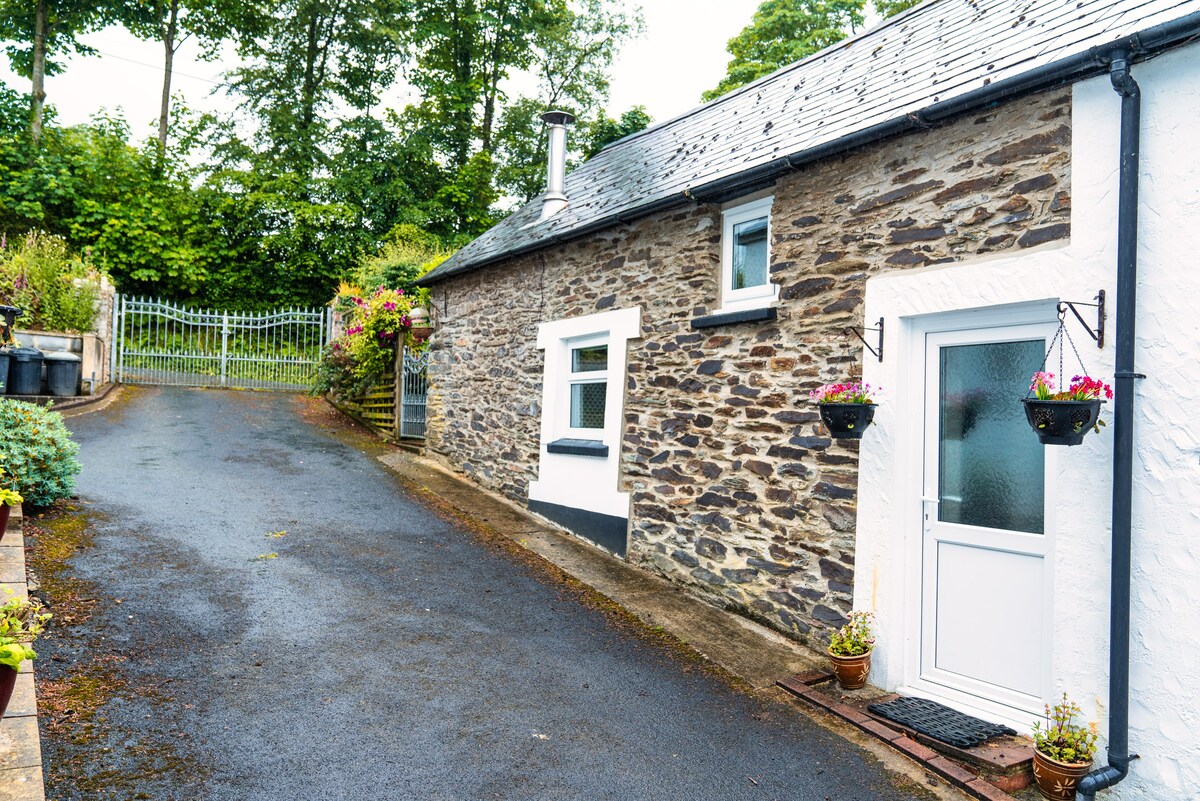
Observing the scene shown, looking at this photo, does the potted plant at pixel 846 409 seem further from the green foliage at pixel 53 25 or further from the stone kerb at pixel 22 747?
the green foliage at pixel 53 25

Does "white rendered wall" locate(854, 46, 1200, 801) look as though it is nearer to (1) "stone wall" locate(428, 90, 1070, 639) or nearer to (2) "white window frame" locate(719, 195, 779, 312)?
(1) "stone wall" locate(428, 90, 1070, 639)

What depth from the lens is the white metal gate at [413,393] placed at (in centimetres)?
1284

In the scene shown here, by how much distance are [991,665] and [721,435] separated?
A: 2.59m

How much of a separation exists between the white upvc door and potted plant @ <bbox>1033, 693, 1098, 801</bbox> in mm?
285

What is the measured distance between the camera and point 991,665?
4594 millimetres

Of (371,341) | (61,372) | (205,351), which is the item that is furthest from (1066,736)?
(205,351)

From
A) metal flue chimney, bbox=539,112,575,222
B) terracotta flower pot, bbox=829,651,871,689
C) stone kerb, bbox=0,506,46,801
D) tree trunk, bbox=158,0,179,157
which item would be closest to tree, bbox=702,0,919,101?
metal flue chimney, bbox=539,112,575,222

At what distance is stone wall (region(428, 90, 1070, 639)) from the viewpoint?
467cm

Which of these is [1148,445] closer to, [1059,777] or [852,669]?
[1059,777]

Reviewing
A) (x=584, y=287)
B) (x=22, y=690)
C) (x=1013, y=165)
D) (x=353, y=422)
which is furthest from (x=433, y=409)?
(x=1013, y=165)

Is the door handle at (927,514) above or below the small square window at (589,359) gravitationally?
below

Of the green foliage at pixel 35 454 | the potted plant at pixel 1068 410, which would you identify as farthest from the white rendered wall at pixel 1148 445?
→ the green foliage at pixel 35 454

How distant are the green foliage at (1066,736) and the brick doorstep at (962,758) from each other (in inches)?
6.9

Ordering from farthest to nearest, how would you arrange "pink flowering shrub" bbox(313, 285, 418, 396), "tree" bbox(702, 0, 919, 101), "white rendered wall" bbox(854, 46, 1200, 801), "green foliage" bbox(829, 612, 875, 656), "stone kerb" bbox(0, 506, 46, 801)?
"tree" bbox(702, 0, 919, 101) < "pink flowering shrub" bbox(313, 285, 418, 396) < "green foliage" bbox(829, 612, 875, 656) < "white rendered wall" bbox(854, 46, 1200, 801) < "stone kerb" bbox(0, 506, 46, 801)
